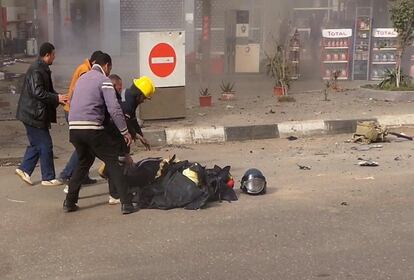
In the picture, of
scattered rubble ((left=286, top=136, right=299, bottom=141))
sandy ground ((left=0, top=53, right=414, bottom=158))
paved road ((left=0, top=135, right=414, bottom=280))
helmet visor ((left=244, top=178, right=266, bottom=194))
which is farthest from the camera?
sandy ground ((left=0, top=53, right=414, bottom=158))

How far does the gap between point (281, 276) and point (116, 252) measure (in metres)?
1.08

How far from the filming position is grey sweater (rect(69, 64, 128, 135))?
4242 mm

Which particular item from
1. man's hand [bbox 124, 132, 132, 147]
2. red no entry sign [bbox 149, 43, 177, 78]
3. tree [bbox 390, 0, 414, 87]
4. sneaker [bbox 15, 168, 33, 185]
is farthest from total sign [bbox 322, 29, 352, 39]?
man's hand [bbox 124, 132, 132, 147]

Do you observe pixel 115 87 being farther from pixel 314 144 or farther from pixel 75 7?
pixel 75 7

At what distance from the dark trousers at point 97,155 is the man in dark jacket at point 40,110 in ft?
2.60

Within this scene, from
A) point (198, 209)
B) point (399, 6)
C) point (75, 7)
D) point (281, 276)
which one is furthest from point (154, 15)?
point (281, 276)

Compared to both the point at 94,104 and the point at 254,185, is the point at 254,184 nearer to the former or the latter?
the point at 254,185

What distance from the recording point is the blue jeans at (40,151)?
517cm

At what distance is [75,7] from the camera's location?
18844 mm

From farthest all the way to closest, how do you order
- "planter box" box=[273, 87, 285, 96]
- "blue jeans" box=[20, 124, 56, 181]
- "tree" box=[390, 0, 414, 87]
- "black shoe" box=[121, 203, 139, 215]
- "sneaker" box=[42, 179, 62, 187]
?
"planter box" box=[273, 87, 285, 96]
"tree" box=[390, 0, 414, 87]
"sneaker" box=[42, 179, 62, 187]
"blue jeans" box=[20, 124, 56, 181]
"black shoe" box=[121, 203, 139, 215]

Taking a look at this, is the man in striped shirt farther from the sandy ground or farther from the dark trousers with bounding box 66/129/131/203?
the sandy ground

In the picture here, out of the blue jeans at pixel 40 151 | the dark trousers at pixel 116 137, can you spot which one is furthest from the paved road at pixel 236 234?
the dark trousers at pixel 116 137

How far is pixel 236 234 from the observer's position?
394 cm

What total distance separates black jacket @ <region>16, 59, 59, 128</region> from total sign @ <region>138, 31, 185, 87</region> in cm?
272
